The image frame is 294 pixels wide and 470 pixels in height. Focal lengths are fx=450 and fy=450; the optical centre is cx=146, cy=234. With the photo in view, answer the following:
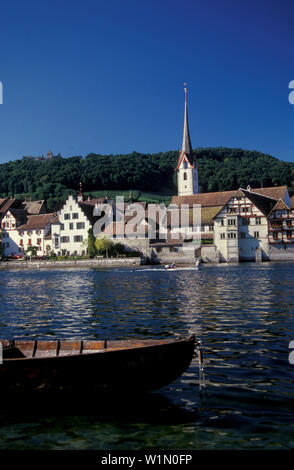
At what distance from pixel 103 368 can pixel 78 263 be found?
81.5m

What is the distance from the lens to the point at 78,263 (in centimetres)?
9112

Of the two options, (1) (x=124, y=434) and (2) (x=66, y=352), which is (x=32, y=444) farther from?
(2) (x=66, y=352)

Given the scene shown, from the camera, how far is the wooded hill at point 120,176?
16650 cm

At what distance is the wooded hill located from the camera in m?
166

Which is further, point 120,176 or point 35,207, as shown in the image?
point 120,176

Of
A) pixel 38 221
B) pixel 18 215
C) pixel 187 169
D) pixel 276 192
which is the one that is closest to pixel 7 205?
pixel 18 215

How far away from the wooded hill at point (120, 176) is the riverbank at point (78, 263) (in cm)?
6866

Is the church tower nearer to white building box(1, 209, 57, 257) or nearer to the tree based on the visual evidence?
white building box(1, 209, 57, 257)

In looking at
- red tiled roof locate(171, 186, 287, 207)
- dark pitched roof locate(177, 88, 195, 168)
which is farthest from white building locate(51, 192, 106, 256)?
dark pitched roof locate(177, 88, 195, 168)

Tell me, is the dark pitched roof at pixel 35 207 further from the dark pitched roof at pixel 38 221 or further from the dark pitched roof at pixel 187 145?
the dark pitched roof at pixel 187 145

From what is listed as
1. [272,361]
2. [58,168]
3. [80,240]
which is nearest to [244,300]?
[272,361]

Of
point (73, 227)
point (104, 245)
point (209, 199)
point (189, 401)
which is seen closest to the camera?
point (189, 401)

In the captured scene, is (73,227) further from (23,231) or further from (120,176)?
(120,176)
